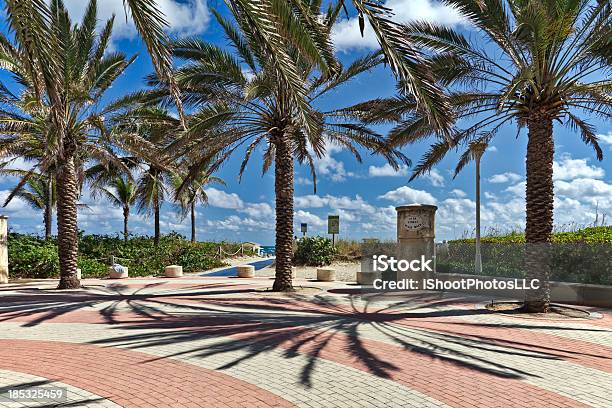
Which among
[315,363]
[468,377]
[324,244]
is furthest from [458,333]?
[324,244]

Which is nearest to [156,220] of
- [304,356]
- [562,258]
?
[562,258]

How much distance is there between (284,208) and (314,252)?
38.0ft

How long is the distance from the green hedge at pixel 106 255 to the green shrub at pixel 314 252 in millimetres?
5445

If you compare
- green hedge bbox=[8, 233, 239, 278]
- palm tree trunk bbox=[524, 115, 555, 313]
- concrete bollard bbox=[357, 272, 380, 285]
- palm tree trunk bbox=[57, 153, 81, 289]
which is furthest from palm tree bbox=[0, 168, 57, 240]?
palm tree trunk bbox=[524, 115, 555, 313]

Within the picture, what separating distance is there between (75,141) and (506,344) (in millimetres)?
14524

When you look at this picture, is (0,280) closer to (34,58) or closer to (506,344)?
(34,58)

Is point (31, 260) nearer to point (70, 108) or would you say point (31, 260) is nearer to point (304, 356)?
point (70, 108)

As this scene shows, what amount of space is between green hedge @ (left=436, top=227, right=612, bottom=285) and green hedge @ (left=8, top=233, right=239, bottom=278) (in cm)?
1434

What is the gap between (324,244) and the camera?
2620 cm

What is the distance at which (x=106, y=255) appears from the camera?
84.0ft

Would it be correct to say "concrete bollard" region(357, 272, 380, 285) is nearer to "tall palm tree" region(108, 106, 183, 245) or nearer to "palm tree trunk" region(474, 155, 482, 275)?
"palm tree trunk" region(474, 155, 482, 275)

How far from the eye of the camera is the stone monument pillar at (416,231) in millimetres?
14750

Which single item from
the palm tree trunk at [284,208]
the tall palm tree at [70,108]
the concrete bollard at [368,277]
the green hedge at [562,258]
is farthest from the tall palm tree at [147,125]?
the green hedge at [562,258]

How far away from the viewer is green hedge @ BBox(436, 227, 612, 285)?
12758mm
